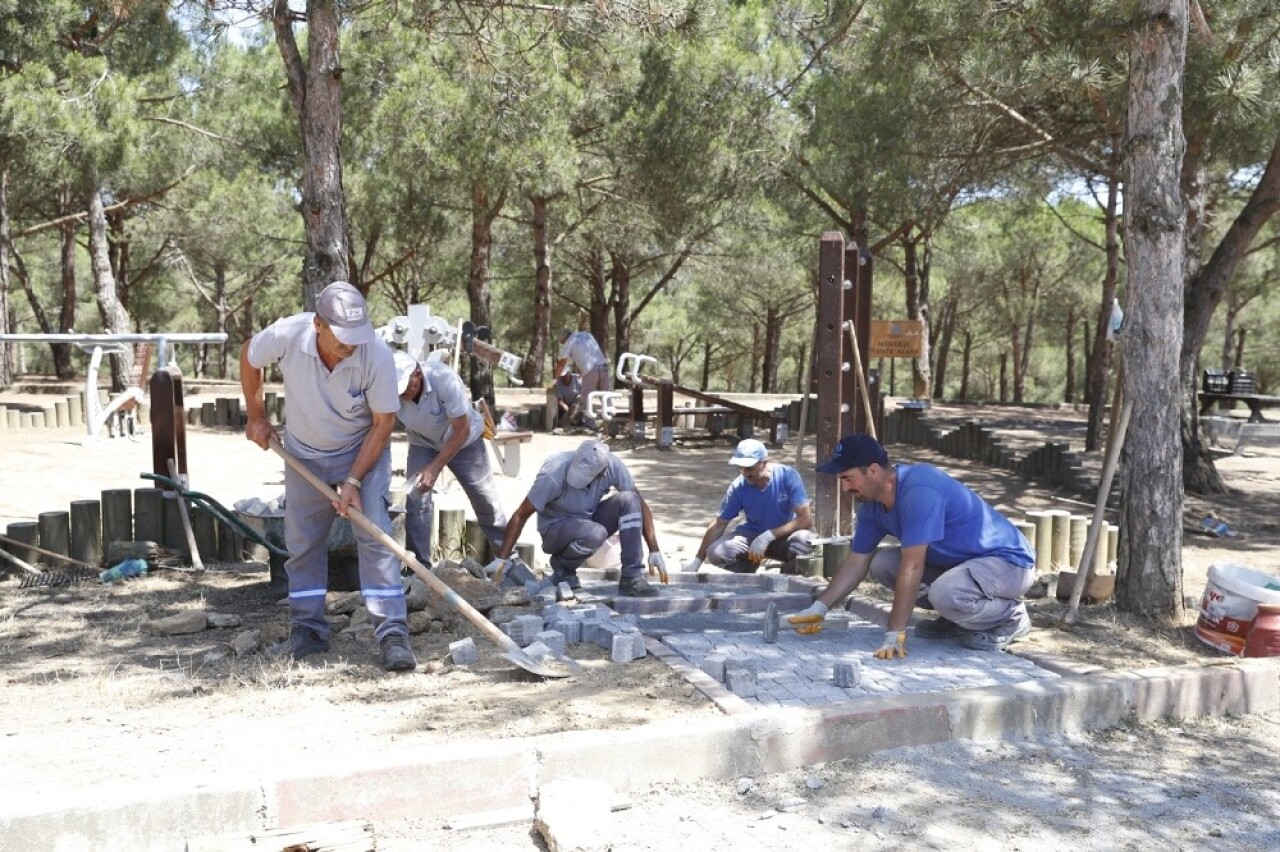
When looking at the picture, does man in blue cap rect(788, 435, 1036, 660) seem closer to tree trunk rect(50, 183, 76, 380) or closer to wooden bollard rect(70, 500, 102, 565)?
wooden bollard rect(70, 500, 102, 565)

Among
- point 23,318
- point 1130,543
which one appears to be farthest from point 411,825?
point 23,318

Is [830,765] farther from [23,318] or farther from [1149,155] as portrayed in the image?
[23,318]

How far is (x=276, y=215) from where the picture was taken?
73.6 ft

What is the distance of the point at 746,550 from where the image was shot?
20.6 feet

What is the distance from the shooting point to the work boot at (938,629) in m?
4.81

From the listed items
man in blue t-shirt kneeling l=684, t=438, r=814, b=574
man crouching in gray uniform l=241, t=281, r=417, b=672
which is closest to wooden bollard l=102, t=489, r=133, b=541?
man crouching in gray uniform l=241, t=281, r=417, b=672

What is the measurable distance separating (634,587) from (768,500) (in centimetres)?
114

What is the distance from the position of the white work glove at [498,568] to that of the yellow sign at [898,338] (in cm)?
944

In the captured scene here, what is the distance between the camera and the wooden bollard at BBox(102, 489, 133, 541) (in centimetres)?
633

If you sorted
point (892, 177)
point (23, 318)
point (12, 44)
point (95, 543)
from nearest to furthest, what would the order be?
point (95, 543)
point (892, 177)
point (12, 44)
point (23, 318)

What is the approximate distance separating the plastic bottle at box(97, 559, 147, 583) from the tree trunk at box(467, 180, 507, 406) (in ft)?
29.4

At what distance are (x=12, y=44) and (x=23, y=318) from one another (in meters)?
20.7

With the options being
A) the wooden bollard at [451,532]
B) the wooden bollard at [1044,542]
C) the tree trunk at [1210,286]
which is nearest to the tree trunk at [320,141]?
the wooden bollard at [451,532]

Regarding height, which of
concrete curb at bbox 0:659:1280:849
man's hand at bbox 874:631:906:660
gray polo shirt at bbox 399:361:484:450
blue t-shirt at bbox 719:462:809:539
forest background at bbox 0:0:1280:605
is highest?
forest background at bbox 0:0:1280:605
